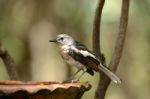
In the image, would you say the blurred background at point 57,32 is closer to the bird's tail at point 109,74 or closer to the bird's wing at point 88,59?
the bird's wing at point 88,59

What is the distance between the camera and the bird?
3438 millimetres

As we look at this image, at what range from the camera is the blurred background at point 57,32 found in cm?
857

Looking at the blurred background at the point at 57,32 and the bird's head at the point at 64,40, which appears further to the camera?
the blurred background at the point at 57,32

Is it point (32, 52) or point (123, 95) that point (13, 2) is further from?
point (123, 95)

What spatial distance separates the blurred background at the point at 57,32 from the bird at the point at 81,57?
12.9 ft

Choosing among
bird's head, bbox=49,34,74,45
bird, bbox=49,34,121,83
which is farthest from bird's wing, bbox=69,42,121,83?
bird's head, bbox=49,34,74,45

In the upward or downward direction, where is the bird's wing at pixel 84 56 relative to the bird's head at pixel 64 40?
upward

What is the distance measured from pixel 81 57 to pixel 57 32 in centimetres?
512

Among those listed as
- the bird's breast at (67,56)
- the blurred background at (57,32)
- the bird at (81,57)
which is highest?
the bird at (81,57)

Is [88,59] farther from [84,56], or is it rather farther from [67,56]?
[67,56]

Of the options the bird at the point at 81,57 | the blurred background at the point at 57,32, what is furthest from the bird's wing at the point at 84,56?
the blurred background at the point at 57,32

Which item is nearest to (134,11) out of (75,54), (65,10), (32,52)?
(65,10)

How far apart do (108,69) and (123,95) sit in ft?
22.4

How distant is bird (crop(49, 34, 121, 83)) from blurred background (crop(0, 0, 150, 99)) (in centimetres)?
393
